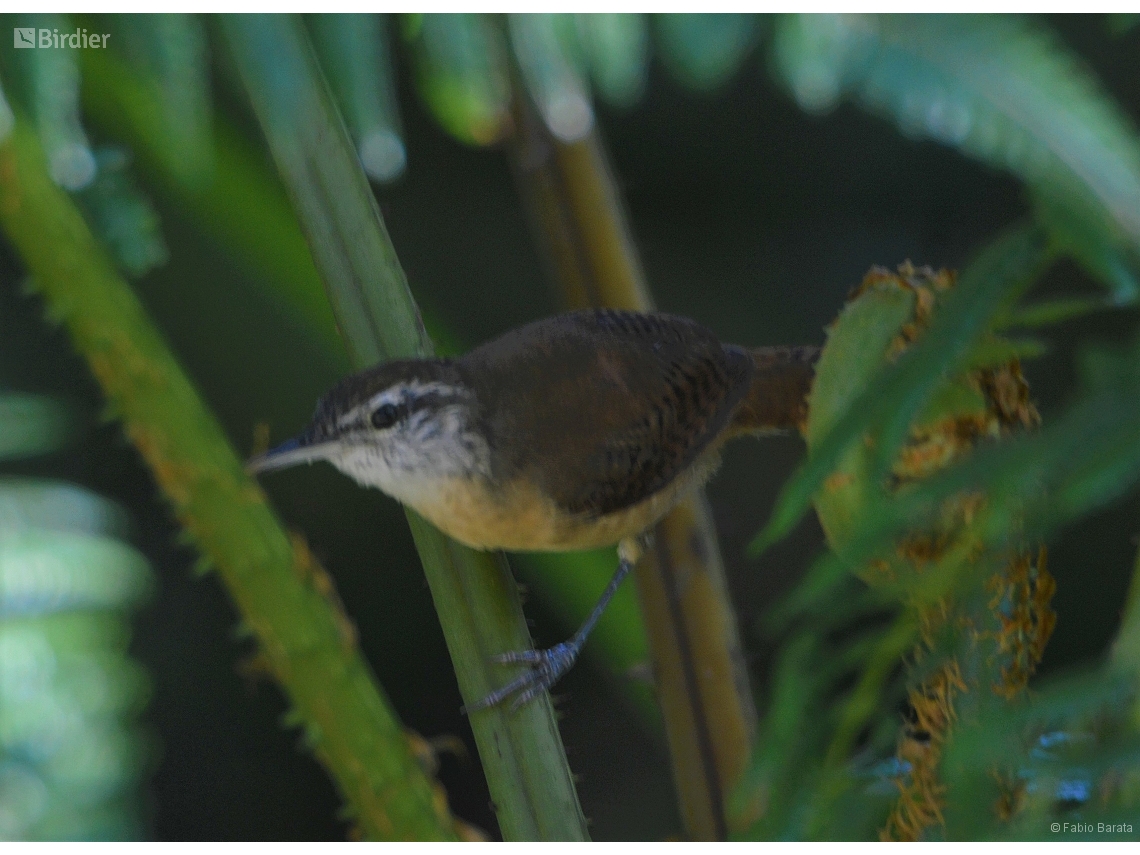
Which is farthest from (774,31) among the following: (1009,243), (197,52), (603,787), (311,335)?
(603,787)

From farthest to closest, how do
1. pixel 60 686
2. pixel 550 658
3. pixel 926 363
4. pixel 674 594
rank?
pixel 674 594 < pixel 550 658 < pixel 60 686 < pixel 926 363

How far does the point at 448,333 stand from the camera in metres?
1.24

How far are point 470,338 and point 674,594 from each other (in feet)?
1.36

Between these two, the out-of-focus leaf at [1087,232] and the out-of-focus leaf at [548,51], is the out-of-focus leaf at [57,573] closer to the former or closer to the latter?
the out-of-focus leaf at [548,51]

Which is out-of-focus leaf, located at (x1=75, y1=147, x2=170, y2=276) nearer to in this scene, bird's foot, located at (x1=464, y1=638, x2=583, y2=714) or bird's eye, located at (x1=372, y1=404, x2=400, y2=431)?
bird's eye, located at (x1=372, y1=404, x2=400, y2=431)

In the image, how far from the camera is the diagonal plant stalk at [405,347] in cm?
89

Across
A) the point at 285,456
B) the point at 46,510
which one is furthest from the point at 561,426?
the point at 46,510

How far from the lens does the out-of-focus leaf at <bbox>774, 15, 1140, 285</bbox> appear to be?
1.71 ft

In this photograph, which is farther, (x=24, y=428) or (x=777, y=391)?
(x=777, y=391)

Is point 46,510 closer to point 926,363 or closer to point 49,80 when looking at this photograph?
point 49,80

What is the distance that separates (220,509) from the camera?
3.11ft

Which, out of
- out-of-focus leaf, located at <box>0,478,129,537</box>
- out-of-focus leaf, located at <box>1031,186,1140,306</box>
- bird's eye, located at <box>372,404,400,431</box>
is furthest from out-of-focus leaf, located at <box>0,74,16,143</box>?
out-of-focus leaf, located at <box>1031,186,1140,306</box>

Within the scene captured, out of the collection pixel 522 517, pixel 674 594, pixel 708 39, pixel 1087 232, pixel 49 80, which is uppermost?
pixel 49 80

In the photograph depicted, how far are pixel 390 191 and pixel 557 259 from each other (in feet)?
0.76
